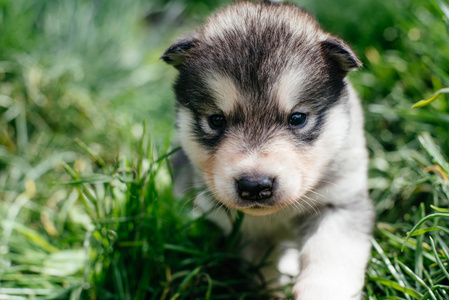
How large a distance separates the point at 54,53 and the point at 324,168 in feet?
15.1

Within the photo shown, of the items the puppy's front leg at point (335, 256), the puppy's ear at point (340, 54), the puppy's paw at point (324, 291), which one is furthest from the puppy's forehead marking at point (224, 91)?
the puppy's paw at point (324, 291)

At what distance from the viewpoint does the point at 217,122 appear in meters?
3.17

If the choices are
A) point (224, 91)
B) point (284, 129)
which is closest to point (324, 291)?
point (284, 129)

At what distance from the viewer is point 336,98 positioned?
3.26 metres

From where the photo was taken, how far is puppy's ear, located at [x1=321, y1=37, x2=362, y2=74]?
10.2ft

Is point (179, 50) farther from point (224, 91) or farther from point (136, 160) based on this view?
point (136, 160)

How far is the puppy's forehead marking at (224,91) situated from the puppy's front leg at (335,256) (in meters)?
1.14

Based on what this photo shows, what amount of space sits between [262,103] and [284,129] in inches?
9.2

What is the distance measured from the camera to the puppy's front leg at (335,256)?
9.97 feet

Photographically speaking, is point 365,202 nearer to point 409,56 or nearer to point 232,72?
point 232,72

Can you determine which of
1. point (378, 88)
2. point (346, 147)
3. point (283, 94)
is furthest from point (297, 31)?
point (378, 88)

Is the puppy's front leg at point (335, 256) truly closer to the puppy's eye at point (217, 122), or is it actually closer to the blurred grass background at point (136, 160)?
the blurred grass background at point (136, 160)

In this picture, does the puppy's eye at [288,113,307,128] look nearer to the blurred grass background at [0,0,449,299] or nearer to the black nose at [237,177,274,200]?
the black nose at [237,177,274,200]

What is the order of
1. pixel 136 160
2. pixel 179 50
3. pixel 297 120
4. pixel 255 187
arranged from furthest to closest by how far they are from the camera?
1. pixel 136 160
2. pixel 179 50
3. pixel 297 120
4. pixel 255 187
